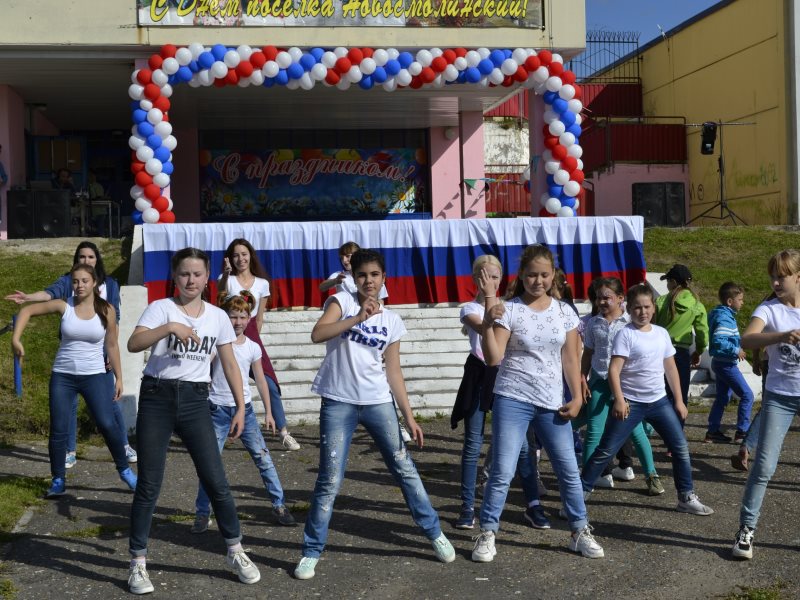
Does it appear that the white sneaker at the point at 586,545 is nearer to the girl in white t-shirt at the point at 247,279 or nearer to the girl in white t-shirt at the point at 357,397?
the girl in white t-shirt at the point at 357,397

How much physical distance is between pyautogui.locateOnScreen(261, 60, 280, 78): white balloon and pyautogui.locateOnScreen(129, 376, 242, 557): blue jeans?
12.0 metres

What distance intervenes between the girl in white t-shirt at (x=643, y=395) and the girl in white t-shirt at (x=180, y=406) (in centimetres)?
251

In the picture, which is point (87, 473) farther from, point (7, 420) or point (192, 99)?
point (192, 99)

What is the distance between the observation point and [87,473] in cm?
852

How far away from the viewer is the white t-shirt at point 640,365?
6941mm

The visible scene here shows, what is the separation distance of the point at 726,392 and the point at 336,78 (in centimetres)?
967

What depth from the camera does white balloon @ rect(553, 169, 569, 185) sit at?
17.8 meters

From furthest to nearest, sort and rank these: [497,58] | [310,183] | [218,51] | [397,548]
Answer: [310,183], [497,58], [218,51], [397,548]

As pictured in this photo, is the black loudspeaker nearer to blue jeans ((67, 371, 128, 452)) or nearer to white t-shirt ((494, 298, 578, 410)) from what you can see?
blue jeans ((67, 371, 128, 452))

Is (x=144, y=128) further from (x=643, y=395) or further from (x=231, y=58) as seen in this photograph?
(x=643, y=395)

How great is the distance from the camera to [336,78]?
56.7 ft

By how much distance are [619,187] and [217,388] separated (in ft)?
76.3

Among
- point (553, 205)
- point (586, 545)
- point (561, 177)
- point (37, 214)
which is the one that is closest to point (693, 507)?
point (586, 545)

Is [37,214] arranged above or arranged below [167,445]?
above
